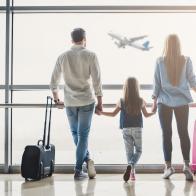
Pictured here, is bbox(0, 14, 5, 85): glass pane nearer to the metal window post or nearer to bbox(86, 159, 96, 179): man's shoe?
the metal window post

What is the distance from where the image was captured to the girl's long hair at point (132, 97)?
15.0 ft

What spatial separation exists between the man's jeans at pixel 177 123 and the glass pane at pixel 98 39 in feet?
3.21

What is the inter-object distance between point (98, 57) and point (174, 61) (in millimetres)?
1012

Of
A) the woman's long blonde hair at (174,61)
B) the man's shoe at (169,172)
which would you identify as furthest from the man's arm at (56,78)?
the man's shoe at (169,172)

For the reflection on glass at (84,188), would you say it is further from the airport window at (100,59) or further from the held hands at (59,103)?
the airport window at (100,59)

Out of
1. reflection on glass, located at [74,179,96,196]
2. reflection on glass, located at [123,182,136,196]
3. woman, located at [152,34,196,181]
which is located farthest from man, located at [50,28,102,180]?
woman, located at [152,34,196,181]

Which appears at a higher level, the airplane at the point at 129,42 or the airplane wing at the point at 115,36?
the airplane wing at the point at 115,36

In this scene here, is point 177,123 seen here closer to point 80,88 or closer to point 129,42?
point 80,88

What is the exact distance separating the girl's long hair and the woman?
0.18m

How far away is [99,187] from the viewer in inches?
158

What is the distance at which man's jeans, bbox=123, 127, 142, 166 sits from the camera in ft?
15.1
